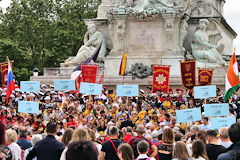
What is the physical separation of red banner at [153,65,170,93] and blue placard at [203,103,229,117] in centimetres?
774

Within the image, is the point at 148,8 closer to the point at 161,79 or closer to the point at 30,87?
the point at 161,79


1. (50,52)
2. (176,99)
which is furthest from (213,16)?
(50,52)

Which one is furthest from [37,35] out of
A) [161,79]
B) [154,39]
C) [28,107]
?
[28,107]

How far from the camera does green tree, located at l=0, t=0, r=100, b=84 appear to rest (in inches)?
1759

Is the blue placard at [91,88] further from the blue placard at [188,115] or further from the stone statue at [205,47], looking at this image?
the stone statue at [205,47]

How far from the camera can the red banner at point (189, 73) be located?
22641 mm

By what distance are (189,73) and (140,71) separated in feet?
18.4

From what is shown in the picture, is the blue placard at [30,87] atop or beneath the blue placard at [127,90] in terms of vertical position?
atop

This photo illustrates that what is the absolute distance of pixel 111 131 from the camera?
1078 cm

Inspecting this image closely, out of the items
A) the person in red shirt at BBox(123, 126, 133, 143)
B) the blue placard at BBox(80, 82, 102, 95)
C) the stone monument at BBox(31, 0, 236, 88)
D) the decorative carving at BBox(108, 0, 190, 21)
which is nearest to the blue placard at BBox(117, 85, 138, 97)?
the blue placard at BBox(80, 82, 102, 95)

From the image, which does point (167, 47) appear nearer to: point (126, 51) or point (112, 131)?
point (126, 51)

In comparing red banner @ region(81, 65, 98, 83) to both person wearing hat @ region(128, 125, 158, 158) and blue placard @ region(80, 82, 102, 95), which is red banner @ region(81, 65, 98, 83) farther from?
person wearing hat @ region(128, 125, 158, 158)

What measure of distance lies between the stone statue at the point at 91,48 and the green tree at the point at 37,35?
575 inches

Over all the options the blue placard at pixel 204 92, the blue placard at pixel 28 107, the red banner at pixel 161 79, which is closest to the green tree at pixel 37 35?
the red banner at pixel 161 79
